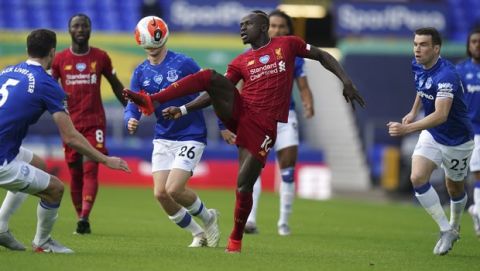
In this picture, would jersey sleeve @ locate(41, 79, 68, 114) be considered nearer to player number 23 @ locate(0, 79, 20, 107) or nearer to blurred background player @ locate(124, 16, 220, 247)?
player number 23 @ locate(0, 79, 20, 107)

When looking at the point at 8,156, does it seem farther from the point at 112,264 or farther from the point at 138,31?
the point at 138,31

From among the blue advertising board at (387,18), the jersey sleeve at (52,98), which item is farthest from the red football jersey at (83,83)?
the blue advertising board at (387,18)

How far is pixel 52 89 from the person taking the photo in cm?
944

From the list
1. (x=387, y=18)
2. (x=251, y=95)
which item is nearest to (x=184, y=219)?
(x=251, y=95)

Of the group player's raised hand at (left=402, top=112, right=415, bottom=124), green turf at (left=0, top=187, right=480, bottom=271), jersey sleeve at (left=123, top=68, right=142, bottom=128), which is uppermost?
jersey sleeve at (left=123, top=68, right=142, bottom=128)

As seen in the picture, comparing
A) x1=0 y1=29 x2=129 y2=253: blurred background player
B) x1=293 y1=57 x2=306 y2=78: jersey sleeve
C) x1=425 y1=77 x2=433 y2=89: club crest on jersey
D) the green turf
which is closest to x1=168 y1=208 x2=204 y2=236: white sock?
the green turf

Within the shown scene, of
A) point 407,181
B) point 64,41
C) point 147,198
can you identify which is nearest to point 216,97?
point 147,198

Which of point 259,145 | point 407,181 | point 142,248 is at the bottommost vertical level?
point 407,181

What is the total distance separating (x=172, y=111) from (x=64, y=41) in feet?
58.5

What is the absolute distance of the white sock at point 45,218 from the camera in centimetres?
965

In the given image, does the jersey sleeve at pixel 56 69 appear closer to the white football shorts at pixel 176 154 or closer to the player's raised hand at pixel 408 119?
the white football shorts at pixel 176 154

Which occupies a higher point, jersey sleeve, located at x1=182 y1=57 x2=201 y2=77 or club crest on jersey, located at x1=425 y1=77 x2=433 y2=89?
jersey sleeve, located at x1=182 y1=57 x2=201 y2=77

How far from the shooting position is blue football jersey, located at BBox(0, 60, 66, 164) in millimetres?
9414

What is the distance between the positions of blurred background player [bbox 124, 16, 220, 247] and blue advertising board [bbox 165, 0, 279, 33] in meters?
18.2
